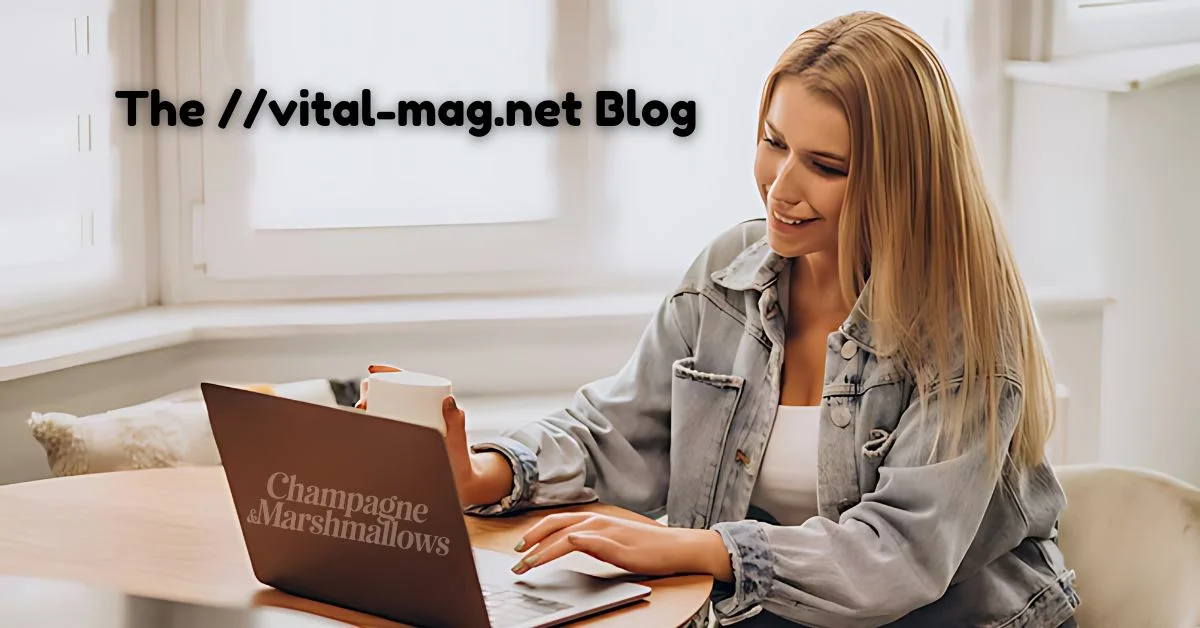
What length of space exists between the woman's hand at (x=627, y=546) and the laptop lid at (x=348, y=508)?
16cm

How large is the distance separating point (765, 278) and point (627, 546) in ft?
1.67

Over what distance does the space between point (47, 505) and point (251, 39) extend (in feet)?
4.25

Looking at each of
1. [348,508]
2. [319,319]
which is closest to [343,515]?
[348,508]

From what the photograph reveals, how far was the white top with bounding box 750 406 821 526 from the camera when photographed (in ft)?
5.53

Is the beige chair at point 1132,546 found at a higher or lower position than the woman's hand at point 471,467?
lower

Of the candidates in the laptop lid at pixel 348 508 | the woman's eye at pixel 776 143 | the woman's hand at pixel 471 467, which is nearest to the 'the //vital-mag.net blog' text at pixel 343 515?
the laptop lid at pixel 348 508

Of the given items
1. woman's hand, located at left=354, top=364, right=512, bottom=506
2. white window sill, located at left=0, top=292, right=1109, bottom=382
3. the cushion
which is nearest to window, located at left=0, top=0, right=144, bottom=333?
white window sill, located at left=0, top=292, right=1109, bottom=382

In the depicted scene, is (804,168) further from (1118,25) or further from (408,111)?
(1118,25)

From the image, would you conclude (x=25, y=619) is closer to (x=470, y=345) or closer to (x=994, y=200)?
(x=994, y=200)

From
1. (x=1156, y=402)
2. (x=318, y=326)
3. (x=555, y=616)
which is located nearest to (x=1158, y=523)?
(x=555, y=616)

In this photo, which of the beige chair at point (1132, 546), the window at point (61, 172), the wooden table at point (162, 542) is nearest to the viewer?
the wooden table at point (162, 542)

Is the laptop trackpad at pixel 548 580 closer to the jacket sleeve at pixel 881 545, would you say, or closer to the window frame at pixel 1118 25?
the jacket sleeve at pixel 881 545

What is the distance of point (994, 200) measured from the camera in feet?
5.46

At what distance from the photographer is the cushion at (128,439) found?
2.02 metres
